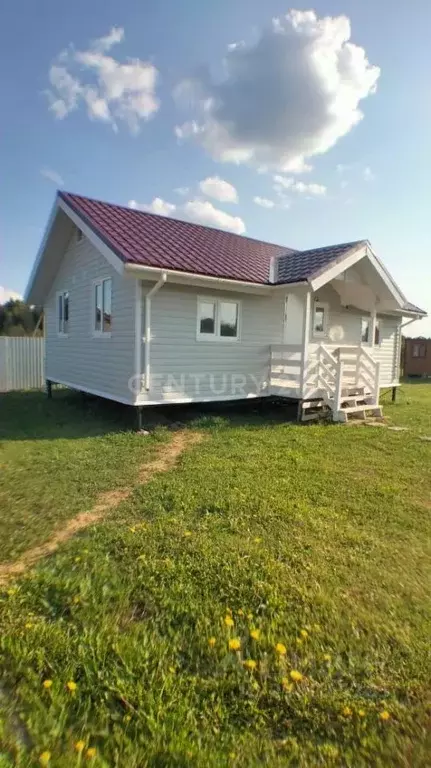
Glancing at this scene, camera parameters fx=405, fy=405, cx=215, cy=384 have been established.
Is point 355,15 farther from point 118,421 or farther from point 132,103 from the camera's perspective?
point 118,421

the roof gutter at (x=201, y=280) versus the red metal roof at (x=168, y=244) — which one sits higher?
the red metal roof at (x=168, y=244)

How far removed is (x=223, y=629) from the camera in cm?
257

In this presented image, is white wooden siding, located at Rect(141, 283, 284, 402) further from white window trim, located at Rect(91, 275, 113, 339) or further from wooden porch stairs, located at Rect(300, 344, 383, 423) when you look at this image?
white window trim, located at Rect(91, 275, 113, 339)

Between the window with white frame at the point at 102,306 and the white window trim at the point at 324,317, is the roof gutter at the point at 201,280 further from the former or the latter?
the white window trim at the point at 324,317

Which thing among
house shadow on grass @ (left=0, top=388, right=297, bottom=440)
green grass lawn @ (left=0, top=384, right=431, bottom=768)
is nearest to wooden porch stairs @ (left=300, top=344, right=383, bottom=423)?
house shadow on grass @ (left=0, top=388, right=297, bottom=440)

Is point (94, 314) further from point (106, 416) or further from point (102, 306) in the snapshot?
point (106, 416)

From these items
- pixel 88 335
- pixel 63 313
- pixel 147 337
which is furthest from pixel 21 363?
pixel 147 337

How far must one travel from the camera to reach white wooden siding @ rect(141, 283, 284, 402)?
880 centimetres

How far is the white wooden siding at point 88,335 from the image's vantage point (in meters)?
8.92

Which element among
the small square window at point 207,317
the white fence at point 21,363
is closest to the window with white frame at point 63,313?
the white fence at point 21,363

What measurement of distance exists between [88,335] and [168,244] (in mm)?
3341

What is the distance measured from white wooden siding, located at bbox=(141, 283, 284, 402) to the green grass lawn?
13.3 feet

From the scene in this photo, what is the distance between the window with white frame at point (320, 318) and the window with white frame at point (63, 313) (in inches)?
303

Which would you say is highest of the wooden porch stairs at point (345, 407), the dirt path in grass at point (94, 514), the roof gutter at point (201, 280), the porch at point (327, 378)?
the roof gutter at point (201, 280)
